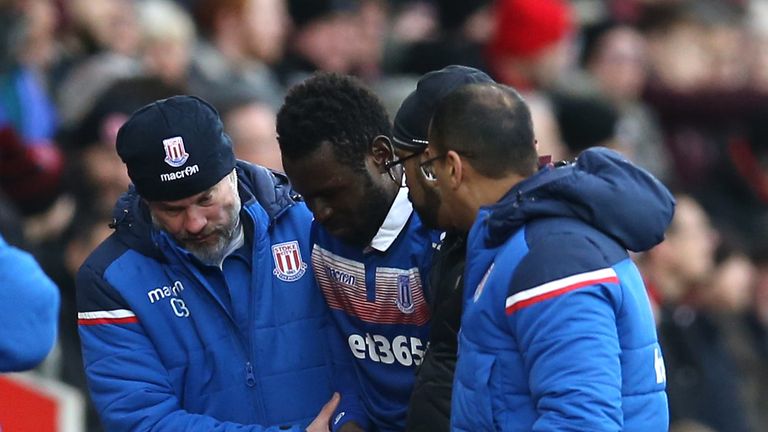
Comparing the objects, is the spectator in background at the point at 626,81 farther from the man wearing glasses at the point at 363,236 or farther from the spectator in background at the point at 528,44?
the man wearing glasses at the point at 363,236

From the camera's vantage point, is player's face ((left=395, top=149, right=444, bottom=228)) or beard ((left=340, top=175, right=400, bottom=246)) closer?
player's face ((left=395, top=149, right=444, bottom=228))

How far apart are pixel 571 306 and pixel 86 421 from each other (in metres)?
3.24

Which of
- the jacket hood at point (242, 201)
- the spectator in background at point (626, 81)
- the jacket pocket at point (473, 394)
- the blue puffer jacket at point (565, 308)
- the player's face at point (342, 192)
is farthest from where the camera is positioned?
the spectator in background at point (626, 81)

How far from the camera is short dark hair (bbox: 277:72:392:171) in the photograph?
4156 mm

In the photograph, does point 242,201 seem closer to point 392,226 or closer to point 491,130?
point 392,226

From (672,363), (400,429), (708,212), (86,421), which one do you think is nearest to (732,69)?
(708,212)

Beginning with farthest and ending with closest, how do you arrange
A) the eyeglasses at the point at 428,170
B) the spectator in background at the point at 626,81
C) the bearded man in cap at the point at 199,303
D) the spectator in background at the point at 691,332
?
the spectator in background at the point at 626,81, the spectator in background at the point at 691,332, the bearded man in cap at the point at 199,303, the eyeglasses at the point at 428,170

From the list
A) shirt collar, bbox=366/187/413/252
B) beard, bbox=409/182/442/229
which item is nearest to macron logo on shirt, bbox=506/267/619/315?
beard, bbox=409/182/442/229

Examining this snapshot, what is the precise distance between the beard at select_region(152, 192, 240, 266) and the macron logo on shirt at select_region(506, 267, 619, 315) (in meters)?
1.02

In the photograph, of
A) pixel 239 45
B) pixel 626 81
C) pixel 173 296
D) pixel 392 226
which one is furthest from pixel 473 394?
pixel 626 81

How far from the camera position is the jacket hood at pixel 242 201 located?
4379 millimetres

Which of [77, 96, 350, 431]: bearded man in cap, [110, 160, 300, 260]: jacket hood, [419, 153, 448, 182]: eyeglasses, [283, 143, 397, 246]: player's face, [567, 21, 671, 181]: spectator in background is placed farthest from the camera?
[567, 21, 671, 181]: spectator in background

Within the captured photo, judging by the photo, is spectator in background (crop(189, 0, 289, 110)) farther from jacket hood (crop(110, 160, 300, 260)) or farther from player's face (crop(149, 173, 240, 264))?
player's face (crop(149, 173, 240, 264))

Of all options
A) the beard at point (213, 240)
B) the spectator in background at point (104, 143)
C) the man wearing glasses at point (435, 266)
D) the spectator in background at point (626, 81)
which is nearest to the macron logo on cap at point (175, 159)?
the beard at point (213, 240)
